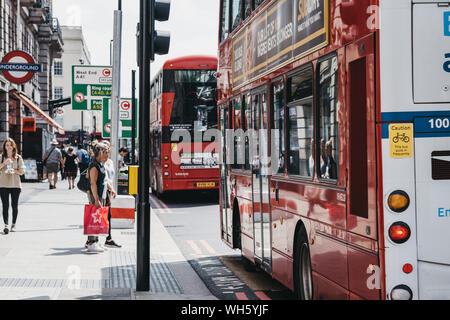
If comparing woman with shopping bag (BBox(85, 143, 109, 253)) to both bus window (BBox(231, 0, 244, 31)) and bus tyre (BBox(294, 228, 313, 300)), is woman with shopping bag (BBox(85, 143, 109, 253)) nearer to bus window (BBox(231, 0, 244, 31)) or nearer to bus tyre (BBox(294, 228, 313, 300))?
bus window (BBox(231, 0, 244, 31))

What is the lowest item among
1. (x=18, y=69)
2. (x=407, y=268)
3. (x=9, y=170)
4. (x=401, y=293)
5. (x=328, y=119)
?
(x=401, y=293)

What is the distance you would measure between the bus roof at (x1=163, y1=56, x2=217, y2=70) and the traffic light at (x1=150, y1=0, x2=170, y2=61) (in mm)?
13953

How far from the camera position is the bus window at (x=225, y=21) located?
428 inches

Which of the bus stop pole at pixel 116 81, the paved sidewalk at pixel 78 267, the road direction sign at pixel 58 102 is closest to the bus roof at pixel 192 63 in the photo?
the bus stop pole at pixel 116 81

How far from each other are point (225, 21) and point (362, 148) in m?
6.43

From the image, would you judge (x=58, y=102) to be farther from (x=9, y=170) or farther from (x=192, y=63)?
(x=9, y=170)

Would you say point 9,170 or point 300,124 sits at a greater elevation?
point 300,124

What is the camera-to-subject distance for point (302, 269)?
688cm

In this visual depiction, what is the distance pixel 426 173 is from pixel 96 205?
23.0 ft

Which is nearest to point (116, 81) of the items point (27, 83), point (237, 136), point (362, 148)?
point (237, 136)

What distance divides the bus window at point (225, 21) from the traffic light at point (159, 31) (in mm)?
2991

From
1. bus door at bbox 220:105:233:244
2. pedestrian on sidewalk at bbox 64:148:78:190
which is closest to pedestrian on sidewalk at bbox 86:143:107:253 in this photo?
bus door at bbox 220:105:233:244

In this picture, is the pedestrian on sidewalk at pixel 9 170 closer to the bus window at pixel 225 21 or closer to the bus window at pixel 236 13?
the bus window at pixel 225 21

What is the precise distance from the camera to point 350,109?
5219 mm
